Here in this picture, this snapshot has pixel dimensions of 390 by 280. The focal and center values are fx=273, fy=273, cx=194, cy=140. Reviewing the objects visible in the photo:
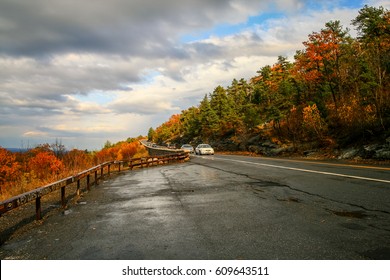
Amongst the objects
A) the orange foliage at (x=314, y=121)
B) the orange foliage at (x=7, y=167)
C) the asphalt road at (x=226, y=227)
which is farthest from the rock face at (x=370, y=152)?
the orange foliage at (x=7, y=167)

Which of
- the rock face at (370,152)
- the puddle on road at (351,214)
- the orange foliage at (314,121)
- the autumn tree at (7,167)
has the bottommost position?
the autumn tree at (7,167)

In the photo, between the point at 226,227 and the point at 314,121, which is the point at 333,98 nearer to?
the point at 314,121

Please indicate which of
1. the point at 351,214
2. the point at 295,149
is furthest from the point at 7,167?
the point at 351,214

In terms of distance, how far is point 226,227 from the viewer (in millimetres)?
5402

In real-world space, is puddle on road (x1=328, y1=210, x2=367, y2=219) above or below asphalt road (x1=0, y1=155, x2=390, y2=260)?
above

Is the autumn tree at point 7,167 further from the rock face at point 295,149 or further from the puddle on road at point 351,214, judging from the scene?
the puddle on road at point 351,214

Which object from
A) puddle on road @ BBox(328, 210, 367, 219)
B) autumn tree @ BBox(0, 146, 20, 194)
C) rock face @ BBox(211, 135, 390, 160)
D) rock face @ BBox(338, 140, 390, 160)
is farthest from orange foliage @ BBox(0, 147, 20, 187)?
puddle on road @ BBox(328, 210, 367, 219)

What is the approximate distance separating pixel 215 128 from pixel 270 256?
180ft

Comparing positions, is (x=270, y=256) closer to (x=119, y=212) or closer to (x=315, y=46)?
(x=119, y=212)

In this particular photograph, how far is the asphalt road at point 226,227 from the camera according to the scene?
4227mm

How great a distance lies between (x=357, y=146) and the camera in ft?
67.0

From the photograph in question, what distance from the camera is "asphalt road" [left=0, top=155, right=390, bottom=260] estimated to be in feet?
13.9

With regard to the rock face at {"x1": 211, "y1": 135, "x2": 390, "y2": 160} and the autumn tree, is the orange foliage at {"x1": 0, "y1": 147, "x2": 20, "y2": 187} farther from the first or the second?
the rock face at {"x1": 211, "y1": 135, "x2": 390, "y2": 160}
